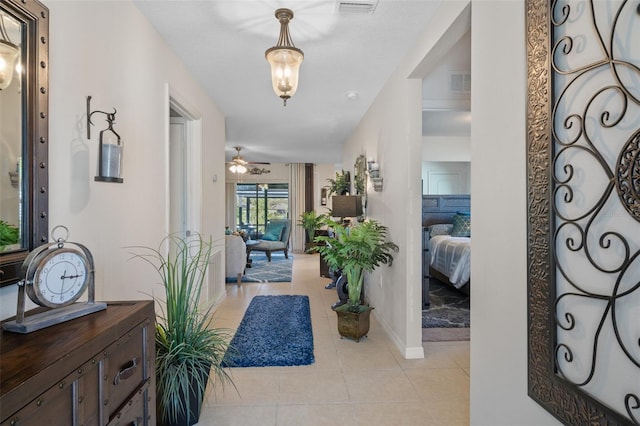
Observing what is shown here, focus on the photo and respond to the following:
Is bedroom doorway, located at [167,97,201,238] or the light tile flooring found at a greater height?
bedroom doorway, located at [167,97,201,238]

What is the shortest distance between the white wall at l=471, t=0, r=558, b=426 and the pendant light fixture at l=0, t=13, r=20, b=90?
5.79ft

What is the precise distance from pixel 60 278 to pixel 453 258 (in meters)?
4.52

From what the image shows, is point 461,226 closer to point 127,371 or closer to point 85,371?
point 127,371

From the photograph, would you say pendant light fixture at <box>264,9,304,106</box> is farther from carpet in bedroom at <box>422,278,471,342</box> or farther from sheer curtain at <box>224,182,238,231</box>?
sheer curtain at <box>224,182,238,231</box>

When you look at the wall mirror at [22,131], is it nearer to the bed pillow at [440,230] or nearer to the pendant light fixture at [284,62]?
the pendant light fixture at [284,62]

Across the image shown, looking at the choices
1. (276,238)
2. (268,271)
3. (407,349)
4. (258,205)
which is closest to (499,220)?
(407,349)

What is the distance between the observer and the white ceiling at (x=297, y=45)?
2.20 meters

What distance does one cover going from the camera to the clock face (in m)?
1.05

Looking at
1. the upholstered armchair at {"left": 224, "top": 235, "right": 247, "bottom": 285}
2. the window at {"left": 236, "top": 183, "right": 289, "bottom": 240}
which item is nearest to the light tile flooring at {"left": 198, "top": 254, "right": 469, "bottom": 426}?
the upholstered armchair at {"left": 224, "top": 235, "right": 247, "bottom": 285}

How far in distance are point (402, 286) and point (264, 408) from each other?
1.47m

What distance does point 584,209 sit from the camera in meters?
1.02

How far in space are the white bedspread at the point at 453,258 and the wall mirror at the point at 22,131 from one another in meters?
4.35

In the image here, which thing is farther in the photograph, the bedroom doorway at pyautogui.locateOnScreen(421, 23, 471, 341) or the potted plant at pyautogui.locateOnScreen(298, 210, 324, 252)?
the potted plant at pyautogui.locateOnScreen(298, 210, 324, 252)

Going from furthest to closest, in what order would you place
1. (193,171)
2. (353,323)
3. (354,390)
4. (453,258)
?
(453,258)
(193,171)
(353,323)
(354,390)
